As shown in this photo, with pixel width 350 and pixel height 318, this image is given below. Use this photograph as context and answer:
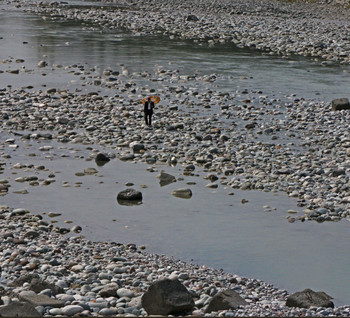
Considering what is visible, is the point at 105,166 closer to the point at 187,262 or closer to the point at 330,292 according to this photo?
the point at 187,262

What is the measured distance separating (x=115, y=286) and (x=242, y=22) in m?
52.0

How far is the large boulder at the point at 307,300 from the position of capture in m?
13.2

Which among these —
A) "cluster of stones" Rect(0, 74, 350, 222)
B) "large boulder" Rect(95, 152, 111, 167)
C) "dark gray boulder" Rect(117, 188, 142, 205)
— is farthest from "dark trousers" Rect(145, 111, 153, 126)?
"dark gray boulder" Rect(117, 188, 142, 205)

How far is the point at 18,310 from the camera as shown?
11836mm

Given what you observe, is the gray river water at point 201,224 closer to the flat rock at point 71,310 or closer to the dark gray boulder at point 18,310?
the flat rock at point 71,310

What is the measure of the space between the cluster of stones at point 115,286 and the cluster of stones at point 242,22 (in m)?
31.8

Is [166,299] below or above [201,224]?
above

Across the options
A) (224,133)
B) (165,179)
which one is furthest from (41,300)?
(224,133)

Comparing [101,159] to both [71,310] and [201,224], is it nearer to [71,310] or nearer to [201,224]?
[201,224]

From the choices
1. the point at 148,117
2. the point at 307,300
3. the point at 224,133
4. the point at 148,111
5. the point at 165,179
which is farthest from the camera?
the point at 148,117

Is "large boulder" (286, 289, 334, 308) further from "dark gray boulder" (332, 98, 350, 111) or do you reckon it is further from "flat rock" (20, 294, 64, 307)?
"dark gray boulder" (332, 98, 350, 111)

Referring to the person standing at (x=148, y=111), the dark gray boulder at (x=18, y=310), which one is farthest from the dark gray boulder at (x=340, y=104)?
the dark gray boulder at (x=18, y=310)

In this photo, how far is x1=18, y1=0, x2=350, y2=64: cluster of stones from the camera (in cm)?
5134

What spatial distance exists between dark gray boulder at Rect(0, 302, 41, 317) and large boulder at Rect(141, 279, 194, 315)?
1892 mm
